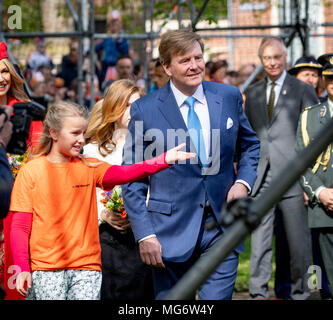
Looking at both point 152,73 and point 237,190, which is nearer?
point 237,190

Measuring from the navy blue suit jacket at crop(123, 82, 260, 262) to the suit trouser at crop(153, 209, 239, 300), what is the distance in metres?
0.08

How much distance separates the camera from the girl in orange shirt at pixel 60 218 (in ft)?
14.7

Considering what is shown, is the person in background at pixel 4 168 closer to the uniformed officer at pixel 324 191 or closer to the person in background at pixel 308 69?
the uniformed officer at pixel 324 191

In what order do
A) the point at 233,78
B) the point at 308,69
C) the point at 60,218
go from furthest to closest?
the point at 233,78, the point at 308,69, the point at 60,218

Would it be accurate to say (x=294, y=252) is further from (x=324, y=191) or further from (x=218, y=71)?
(x=218, y=71)

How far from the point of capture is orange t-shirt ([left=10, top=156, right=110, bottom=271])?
4.51 meters

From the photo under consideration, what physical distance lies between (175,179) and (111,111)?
1367 millimetres

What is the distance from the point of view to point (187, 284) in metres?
2.42

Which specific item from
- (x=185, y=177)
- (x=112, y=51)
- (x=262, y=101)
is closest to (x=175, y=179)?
(x=185, y=177)

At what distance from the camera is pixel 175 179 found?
448cm

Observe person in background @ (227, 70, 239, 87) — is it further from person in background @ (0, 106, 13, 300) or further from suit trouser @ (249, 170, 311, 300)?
person in background @ (0, 106, 13, 300)

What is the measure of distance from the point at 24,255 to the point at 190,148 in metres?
1.21

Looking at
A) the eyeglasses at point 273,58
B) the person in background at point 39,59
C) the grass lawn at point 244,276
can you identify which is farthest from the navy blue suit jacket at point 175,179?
the person in background at point 39,59
